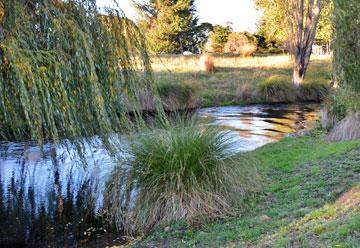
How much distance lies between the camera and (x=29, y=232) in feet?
21.2

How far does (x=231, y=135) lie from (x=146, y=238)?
2.21 m

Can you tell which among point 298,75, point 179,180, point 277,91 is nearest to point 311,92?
point 298,75

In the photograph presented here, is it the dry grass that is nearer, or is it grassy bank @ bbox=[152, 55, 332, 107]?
the dry grass

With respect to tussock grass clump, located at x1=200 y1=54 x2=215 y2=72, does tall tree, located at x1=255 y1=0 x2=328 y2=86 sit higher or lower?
higher

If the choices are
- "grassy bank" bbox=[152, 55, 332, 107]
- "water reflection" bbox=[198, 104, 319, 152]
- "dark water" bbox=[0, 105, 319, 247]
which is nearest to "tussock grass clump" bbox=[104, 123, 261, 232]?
"dark water" bbox=[0, 105, 319, 247]

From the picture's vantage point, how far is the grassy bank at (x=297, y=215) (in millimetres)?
4237

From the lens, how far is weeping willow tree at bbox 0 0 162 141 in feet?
13.7

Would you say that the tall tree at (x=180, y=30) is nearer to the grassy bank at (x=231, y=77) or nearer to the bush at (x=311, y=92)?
the grassy bank at (x=231, y=77)

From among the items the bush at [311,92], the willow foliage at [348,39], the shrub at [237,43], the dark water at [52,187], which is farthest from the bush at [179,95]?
the shrub at [237,43]

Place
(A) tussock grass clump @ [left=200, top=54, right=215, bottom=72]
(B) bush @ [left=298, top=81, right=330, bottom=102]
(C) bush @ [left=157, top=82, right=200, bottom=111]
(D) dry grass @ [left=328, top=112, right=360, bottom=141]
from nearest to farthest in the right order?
(D) dry grass @ [left=328, top=112, right=360, bottom=141] → (C) bush @ [left=157, top=82, right=200, bottom=111] → (B) bush @ [left=298, top=81, right=330, bottom=102] → (A) tussock grass clump @ [left=200, top=54, right=215, bottom=72]

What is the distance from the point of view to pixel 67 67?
14.6 feet

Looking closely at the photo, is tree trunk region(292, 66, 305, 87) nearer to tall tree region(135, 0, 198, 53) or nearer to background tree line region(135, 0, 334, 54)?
background tree line region(135, 0, 334, 54)

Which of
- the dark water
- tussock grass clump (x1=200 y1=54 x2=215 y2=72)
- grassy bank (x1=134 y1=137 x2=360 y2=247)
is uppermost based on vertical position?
tussock grass clump (x1=200 y1=54 x2=215 y2=72)

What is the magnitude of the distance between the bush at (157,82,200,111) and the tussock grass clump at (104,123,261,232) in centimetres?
1156
